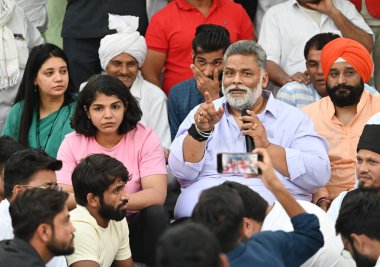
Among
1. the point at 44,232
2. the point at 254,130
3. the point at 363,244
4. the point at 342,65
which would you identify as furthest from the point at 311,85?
the point at 44,232

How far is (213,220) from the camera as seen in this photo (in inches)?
167

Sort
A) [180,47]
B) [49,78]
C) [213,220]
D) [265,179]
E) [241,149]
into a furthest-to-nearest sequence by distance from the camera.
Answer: [180,47] → [49,78] → [241,149] → [265,179] → [213,220]

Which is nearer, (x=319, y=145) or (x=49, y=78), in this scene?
(x=319, y=145)

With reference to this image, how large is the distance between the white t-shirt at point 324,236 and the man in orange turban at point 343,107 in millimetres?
1166

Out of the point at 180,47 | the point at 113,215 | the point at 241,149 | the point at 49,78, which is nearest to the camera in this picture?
the point at 113,215

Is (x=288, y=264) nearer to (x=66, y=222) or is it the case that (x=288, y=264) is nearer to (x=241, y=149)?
(x=66, y=222)

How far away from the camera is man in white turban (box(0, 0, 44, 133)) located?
26.2 feet

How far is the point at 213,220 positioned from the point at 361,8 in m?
4.66

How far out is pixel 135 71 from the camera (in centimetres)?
763

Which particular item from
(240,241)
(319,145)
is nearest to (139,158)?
(319,145)

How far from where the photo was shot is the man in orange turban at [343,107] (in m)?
6.93

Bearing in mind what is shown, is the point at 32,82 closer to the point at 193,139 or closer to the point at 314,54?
the point at 193,139

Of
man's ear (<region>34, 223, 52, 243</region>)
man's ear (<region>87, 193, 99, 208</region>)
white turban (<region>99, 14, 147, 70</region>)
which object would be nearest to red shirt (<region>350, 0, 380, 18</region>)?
white turban (<region>99, 14, 147, 70</region>)

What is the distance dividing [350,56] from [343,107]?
36 cm
